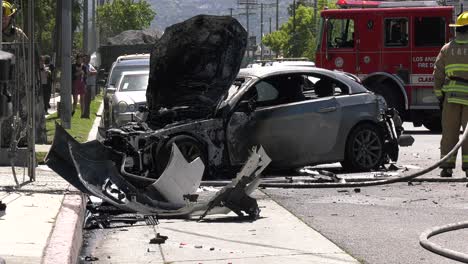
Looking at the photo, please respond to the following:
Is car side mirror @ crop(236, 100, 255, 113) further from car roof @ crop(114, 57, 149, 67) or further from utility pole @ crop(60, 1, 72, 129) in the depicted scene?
car roof @ crop(114, 57, 149, 67)

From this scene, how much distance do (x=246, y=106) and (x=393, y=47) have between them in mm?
11100

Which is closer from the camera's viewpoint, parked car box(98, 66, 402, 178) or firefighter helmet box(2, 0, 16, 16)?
firefighter helmet box(2, 0, 16, 16)

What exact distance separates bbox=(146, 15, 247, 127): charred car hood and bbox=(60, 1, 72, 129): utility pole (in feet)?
27.8

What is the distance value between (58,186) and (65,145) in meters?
0.93

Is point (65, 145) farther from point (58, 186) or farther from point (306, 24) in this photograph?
point (306, 24)

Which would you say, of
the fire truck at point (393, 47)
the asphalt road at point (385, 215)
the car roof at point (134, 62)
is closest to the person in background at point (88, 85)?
the car roof at point (134, 62)

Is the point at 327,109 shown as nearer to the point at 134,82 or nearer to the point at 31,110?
the point at 31,110

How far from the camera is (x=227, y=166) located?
13.3 meters

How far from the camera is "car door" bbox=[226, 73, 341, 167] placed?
A: 13.2 m

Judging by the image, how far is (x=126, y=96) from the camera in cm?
1902

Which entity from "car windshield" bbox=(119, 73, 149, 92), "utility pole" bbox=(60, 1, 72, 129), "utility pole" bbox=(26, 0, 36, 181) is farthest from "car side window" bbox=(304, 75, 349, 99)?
"utility pole" bbox=(60, 1, 72, 129)

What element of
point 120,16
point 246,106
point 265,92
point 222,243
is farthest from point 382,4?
point 120,16

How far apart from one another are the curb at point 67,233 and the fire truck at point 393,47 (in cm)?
1416

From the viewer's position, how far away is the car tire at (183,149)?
1263cm
